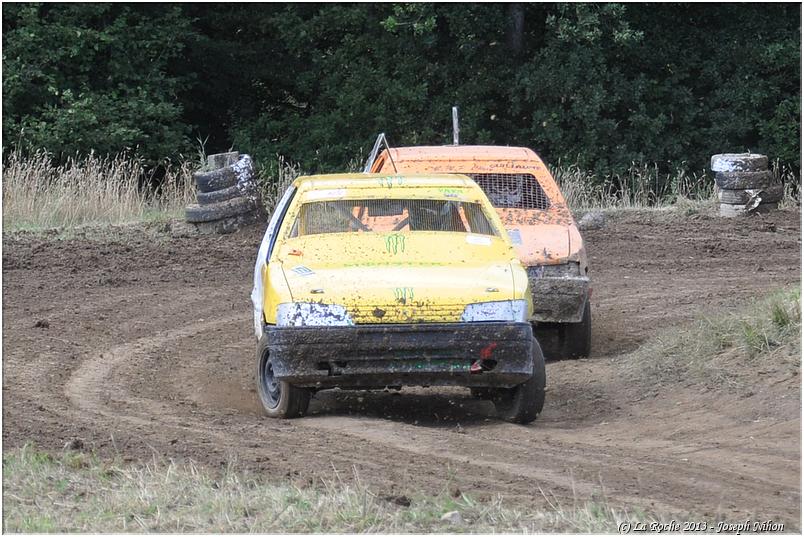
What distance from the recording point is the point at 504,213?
11.5 metres

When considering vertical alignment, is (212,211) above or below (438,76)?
below

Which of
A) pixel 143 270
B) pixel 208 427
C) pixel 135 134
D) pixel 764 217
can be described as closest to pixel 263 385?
pixel 208 427

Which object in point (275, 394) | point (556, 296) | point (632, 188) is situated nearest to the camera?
point (275, 394)

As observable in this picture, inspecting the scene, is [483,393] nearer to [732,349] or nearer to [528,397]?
[528,397]

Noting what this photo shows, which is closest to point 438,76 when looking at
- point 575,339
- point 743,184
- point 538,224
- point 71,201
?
point 743,184

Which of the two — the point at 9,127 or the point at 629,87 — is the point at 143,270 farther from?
the point at 629,87

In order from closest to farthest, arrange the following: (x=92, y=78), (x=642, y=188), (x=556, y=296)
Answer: (x=556, y=296), (x=642, y=188), (x=92, y=78)

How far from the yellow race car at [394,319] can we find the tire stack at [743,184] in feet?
36.0

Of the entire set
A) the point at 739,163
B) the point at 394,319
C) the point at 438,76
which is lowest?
the point at 394,319

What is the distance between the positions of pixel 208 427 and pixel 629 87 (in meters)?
20.2

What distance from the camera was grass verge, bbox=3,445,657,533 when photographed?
5812 mm

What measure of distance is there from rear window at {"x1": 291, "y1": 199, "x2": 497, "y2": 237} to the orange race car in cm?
106

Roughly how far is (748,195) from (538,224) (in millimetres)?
9063

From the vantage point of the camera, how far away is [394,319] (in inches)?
318
